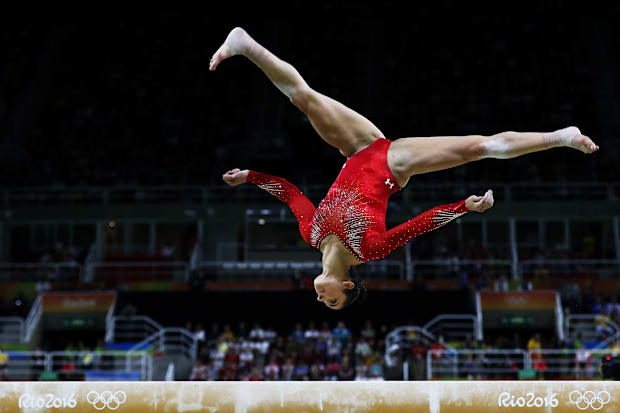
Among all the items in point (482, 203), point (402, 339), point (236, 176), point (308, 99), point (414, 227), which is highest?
point (308, 99)

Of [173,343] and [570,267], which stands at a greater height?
[570,267]

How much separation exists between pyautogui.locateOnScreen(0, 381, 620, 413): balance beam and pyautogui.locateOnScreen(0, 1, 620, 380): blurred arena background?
23.8ft

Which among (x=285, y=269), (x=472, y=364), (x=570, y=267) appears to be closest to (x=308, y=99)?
(x=472, y=364)

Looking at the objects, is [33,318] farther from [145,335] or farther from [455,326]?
[455,326]

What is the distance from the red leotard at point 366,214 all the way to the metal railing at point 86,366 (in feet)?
34.3

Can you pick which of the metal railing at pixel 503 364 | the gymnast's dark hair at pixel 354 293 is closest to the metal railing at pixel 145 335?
the metal railing at pixel 503 364

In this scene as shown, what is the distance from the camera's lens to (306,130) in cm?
2717

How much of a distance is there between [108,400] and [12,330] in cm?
1477

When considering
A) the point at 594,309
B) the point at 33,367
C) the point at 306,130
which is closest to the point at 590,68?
the point at 306,130

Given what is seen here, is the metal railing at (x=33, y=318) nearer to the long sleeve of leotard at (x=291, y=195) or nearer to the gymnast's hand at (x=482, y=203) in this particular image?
the long sleeve of leotard at (x=291, y=195)

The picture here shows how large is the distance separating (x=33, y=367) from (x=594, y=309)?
13.3 m

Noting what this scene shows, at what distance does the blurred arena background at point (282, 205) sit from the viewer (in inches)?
688

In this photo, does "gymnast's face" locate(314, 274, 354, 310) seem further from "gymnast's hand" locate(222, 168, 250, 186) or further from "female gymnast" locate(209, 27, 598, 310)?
"gymnast's hand" locate(222, 168, 250, 186)

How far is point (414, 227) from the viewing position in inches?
239
